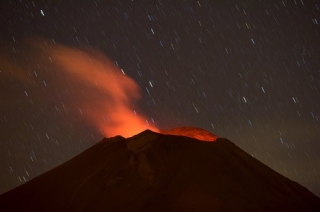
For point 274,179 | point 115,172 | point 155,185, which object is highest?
point 115,172

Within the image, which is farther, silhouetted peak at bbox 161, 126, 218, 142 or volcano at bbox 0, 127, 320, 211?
silhouetted peak at bbox 161, 126, 218, 142

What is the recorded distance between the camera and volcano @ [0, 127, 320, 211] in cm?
4141

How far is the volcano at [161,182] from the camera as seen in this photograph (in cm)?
4141

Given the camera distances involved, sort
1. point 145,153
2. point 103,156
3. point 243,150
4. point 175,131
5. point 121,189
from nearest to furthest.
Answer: point 121,189
point 145,153
point 103,156
point 243,150
point 175,131

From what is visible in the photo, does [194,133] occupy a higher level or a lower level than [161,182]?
higher

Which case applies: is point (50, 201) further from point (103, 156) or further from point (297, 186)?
point (297, 186)

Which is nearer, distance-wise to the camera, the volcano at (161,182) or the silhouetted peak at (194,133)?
the volcano at (161,182)

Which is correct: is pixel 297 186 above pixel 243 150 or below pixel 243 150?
below

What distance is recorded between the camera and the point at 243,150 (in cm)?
6188

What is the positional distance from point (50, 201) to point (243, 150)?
3603 centimetres

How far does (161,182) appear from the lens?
153 feet

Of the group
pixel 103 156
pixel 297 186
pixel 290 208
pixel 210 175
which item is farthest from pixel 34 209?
pixel 297 186

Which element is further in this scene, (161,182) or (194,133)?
(194,133)

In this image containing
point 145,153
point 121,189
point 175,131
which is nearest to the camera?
point 121,189
